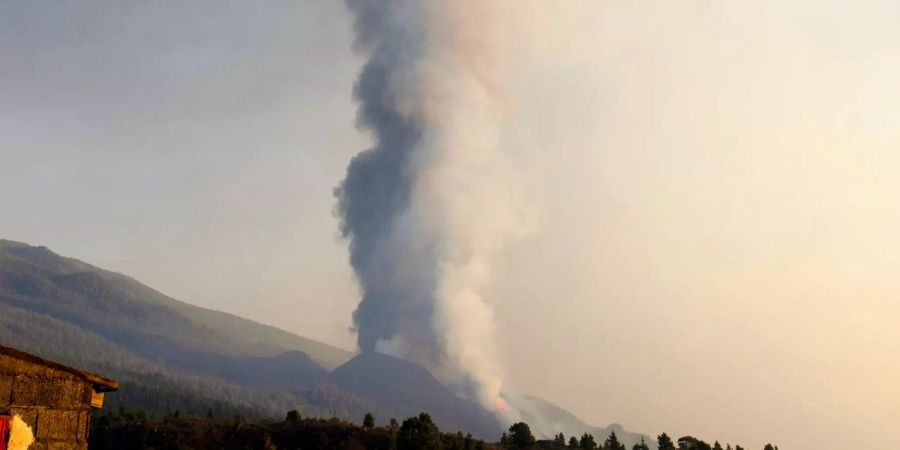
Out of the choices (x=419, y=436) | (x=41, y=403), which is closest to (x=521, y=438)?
(x=419, y=436)

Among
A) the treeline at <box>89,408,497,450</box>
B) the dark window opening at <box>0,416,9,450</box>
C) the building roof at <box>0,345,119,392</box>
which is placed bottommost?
the treeline at <box>89,408,497,450</box>

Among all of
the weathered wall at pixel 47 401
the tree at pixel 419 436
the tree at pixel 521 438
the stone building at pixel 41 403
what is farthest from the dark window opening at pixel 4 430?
the tree at pixel 521 438

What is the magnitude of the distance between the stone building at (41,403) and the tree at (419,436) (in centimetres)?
4443

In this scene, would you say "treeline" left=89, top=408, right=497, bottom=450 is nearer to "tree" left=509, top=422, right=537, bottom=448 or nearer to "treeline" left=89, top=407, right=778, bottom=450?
"treeline" left=89, top=407, right=778, bottom=450

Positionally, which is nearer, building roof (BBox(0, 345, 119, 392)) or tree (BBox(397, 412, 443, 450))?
building roof (BBox(0, 345, 119, 392))

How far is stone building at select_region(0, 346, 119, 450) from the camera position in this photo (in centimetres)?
1611

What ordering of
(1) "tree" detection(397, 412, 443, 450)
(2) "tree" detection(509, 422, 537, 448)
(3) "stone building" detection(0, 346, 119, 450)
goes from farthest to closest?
1. (2) "tree" detection(509, 422, 537, 448)
2. (1) "tree" detection(397, 412, 443, 450)
3. (3) "stone building" detection(0, 346, 119, 450)

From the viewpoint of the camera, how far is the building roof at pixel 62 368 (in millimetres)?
16281

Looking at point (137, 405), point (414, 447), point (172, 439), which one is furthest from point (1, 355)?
point (137, 405)

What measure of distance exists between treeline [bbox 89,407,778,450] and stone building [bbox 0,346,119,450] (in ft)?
146

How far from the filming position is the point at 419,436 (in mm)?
62562

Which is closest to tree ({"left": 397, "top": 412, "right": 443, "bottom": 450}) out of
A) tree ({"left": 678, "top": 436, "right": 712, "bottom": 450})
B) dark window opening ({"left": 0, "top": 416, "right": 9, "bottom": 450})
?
tree ({"left": 678, "top": 436, "right": 712, "bottom": 450})

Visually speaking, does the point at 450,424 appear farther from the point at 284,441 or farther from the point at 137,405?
the point at 284,441

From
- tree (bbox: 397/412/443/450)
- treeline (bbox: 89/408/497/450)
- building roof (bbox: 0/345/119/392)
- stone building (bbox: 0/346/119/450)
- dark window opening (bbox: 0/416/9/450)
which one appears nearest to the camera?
dark window opening (bbox: 0/416/9/450)
